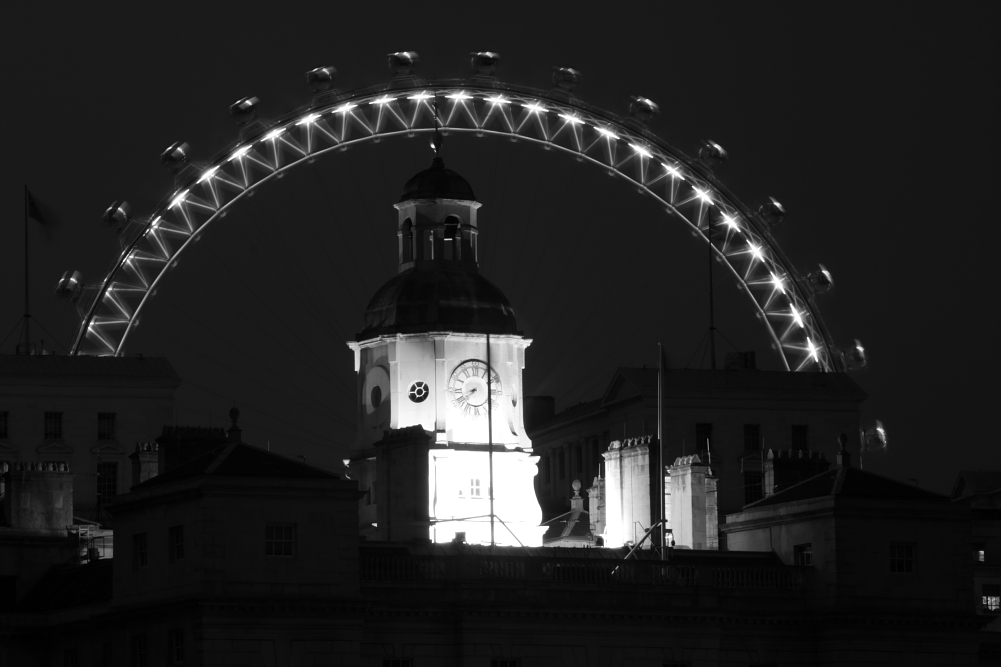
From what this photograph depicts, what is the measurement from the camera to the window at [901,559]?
11462cm

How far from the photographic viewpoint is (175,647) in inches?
4114

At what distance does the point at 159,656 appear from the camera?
105062 millimetres

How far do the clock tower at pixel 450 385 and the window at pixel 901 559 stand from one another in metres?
16.2

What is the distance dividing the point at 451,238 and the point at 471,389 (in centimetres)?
719

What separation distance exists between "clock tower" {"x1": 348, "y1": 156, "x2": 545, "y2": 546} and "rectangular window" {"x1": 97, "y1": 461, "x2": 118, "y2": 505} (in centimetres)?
3766

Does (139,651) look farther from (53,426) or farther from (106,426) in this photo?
(53,426)

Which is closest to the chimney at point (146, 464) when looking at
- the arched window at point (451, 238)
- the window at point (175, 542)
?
the arched window at point (451, 238)

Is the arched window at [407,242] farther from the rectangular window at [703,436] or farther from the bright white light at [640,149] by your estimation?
the rectangular window at [703,436]

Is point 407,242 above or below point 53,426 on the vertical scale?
above

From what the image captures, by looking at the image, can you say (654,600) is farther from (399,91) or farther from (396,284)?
(399,91)

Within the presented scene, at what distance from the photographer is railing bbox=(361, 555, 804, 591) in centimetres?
10788

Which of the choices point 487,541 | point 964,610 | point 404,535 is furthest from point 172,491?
point 964,610

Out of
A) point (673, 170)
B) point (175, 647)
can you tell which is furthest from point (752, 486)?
point (175, 647)

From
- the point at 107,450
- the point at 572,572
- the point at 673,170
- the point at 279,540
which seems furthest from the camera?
the point at 107,450
